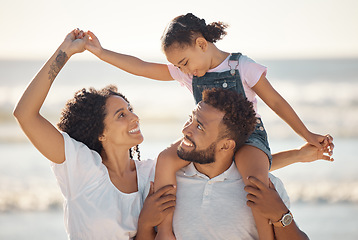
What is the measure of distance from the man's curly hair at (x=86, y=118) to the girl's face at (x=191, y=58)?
0.54 m

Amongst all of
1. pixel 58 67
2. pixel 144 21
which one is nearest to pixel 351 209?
pixel 58 67

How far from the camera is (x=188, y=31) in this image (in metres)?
3.96

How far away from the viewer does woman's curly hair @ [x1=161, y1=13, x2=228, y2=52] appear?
3.91m

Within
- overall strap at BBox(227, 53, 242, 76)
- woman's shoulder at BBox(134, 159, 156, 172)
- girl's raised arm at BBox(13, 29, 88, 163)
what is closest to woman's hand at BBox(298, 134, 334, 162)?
overall strap at BBox(227, 53, 242, 76)

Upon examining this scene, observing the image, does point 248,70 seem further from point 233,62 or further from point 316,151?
point 316,151

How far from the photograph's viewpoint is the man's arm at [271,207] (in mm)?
3400

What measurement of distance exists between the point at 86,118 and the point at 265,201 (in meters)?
1.31

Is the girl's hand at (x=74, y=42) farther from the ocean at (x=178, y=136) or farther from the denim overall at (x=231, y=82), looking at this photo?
the ocean at (x=178, y=136)

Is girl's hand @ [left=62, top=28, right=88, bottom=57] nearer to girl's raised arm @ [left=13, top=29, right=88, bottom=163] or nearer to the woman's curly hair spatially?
girl's raised arm @ [left=13, top=29, right=88, bottom=163]

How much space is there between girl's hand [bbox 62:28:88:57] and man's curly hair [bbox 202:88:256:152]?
0.89 meters

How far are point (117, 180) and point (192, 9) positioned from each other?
69.7ft

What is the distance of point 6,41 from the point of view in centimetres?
3073

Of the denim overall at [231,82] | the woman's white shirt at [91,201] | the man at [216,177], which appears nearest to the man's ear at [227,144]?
the man at [216,177]

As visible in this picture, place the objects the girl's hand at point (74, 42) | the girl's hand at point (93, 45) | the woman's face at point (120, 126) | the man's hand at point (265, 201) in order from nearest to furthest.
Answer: the man's hand at point (265, 201) < the girl's hand at point (74, 42) < the woman's face at point (120, 126) < the girl's hand at point (93, 45)
